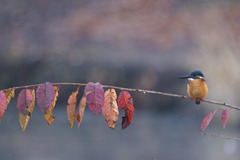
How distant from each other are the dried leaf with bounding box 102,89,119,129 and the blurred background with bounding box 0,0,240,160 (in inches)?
137

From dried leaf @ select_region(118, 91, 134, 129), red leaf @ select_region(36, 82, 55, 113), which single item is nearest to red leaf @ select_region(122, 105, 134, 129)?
dried leaf @ select_region(118, 91, 134, 129)

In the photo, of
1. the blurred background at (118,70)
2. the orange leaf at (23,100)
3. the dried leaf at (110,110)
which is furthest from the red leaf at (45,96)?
the blurred background at (118,70)

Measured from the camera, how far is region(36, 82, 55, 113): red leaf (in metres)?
1.41

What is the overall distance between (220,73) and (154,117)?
161cm

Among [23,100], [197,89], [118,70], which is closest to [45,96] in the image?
[23,100]

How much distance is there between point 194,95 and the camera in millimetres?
2355

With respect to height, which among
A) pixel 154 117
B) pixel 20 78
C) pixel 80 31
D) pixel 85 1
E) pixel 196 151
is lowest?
pixel 196 151

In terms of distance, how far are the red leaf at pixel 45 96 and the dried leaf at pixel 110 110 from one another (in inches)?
6.8

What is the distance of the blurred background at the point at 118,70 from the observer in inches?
210

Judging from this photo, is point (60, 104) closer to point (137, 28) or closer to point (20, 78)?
point (20, 78)

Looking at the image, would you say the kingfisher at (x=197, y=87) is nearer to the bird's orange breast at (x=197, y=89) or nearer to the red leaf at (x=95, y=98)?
the bird's orange breast at (x=197, y=89)

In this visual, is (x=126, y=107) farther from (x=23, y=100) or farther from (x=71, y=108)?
(x=23, y=100)

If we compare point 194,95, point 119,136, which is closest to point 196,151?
point 119,136

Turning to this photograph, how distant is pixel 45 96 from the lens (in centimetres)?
142
